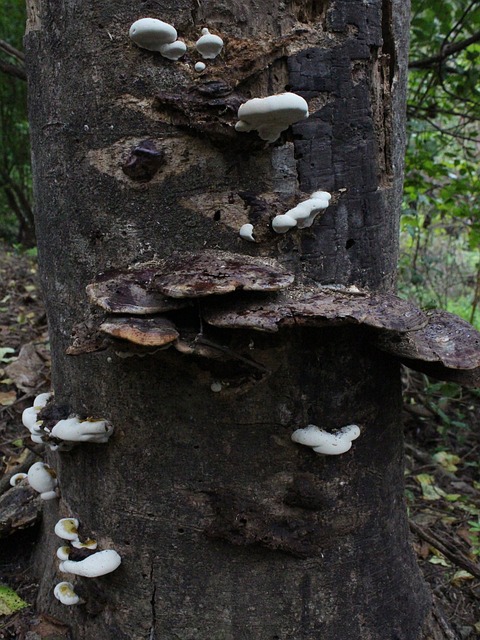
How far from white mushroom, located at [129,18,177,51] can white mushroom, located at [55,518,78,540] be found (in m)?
1.61

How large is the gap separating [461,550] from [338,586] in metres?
1.50

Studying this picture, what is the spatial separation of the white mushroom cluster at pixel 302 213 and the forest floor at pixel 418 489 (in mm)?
1718

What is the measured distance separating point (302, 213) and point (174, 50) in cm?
59

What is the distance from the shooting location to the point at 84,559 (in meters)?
1.78

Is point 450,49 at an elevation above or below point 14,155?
below

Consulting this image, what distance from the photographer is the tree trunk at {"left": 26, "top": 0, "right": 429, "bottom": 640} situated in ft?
5.14

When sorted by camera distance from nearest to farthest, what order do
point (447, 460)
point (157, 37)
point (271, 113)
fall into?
point (271, 113), point (157, 37), point (447, 460)

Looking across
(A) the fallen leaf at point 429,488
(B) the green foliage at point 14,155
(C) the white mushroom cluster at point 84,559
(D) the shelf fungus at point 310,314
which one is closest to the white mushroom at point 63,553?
(C) the white mushroom cluster at point 84,559

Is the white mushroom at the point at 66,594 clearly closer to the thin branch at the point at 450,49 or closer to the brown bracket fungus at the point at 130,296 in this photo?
the brown bracket fungus at the point at 130,296

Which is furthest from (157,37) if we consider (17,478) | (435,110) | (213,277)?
(435,110)

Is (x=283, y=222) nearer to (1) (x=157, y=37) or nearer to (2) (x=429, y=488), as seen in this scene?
(1) (x=157, y=37)

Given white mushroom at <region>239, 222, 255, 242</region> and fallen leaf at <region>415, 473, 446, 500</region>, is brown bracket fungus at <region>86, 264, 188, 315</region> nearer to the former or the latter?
white mushroom at <region>239, 222, 255, 242</region>

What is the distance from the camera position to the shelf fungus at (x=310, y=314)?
1285mm

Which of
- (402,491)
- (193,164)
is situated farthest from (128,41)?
(402,491)
